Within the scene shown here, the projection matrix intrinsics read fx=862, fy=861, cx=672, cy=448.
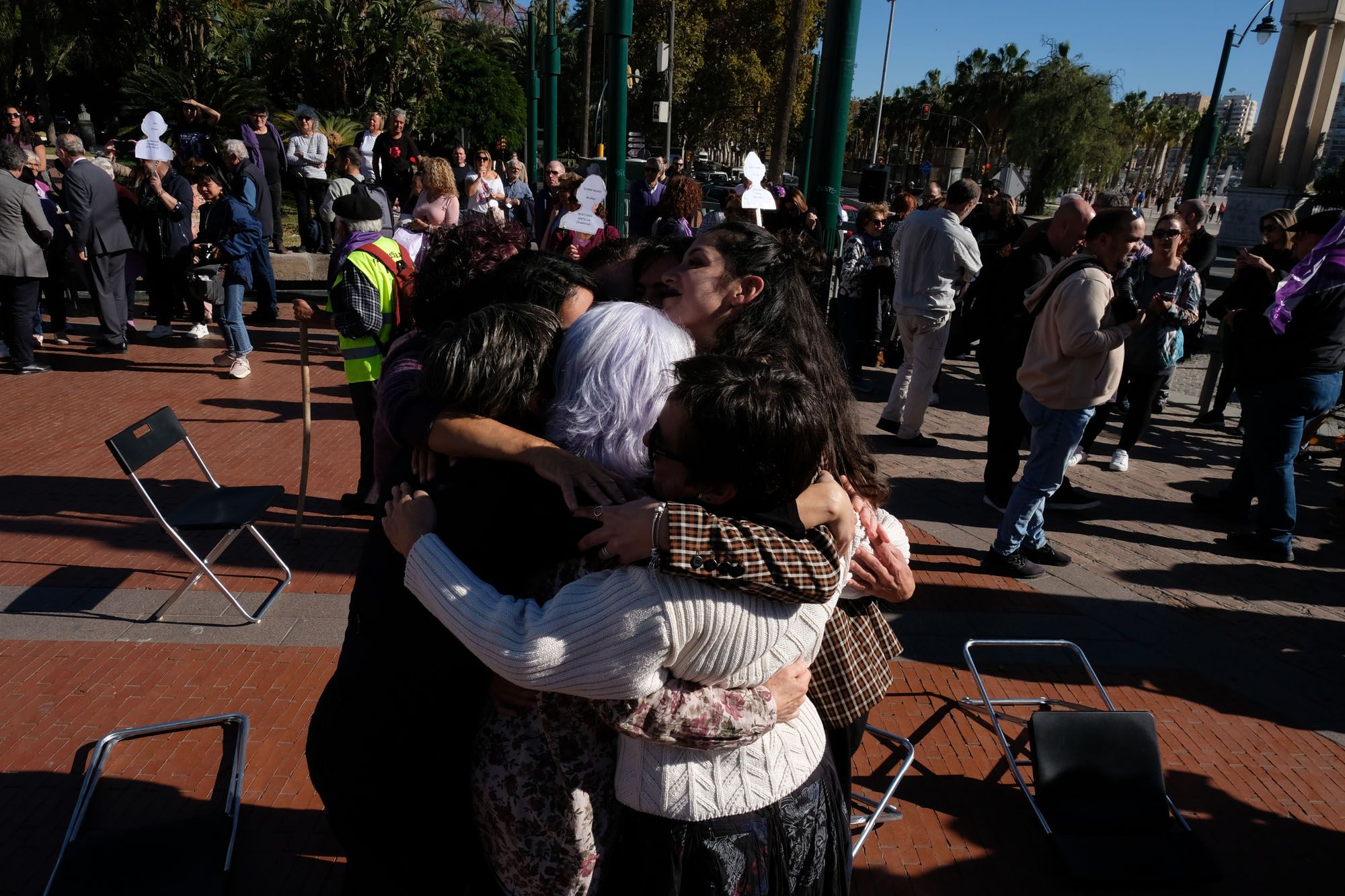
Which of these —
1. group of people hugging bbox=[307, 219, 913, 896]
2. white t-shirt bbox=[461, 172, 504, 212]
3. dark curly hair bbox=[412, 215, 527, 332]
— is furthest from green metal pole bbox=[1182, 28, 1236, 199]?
group of people hugging bbox=[307, 219, 913, 896]

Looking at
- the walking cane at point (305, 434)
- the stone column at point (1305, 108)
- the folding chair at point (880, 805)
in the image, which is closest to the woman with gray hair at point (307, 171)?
the walking cane at point (305, 434)

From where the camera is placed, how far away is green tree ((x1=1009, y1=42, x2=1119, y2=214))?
1706 inches

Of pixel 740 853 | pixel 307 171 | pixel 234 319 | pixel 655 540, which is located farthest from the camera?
pixel 307 171

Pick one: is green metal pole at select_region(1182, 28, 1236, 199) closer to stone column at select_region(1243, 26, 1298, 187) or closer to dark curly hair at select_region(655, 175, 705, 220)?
dark curly hair at select_region(655, 175, 705, 220)

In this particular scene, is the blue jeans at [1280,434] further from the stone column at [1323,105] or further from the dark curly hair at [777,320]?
the stone column at [1323,105]

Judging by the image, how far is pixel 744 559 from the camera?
1.34 metres

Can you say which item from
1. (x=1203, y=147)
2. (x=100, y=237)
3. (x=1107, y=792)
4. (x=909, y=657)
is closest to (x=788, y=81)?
(x=1203, y=147)

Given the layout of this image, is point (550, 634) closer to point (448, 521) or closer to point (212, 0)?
point (448, 521)

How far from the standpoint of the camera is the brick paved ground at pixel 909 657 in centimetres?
281

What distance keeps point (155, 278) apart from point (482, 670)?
9351 mm

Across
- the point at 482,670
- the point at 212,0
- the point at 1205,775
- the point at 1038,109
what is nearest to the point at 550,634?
the point at 482,670

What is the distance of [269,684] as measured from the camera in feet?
11.3

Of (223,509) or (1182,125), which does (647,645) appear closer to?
(223,509)

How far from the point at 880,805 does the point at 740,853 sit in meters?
1.33
